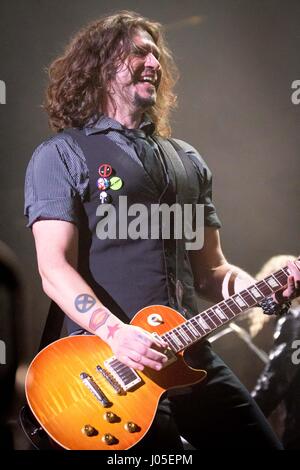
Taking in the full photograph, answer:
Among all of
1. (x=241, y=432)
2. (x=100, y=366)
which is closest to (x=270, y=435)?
(x=241, y=432)

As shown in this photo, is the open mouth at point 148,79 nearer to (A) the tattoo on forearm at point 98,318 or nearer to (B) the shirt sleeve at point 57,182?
(B) the shirt sleeve at point 57,182

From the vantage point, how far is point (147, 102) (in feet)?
7.95

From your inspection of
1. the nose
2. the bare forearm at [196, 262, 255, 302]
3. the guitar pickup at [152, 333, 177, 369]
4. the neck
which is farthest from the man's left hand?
the nose

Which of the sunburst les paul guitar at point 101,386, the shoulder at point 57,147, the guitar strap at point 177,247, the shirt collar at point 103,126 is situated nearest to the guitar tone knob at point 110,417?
the sunburst les paul guitar at point 101,386

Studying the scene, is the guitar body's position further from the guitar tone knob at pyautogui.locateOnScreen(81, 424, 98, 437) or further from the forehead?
the forehead

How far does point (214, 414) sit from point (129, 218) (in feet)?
2.53

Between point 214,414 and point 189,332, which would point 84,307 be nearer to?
point 189,332

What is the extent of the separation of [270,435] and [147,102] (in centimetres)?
134

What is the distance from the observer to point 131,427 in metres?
2.00

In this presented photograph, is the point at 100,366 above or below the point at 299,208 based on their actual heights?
below

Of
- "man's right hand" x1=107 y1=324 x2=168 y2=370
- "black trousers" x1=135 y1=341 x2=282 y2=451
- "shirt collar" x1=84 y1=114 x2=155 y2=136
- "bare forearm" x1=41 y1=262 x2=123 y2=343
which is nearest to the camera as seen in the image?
"man's right hand" x1=107 y1=324 x2=168 y2=370

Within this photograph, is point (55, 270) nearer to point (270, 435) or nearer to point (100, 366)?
point (100, 366)

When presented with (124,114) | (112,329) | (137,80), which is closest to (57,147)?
(124,114)

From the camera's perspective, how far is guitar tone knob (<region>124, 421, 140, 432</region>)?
6.58 feet
